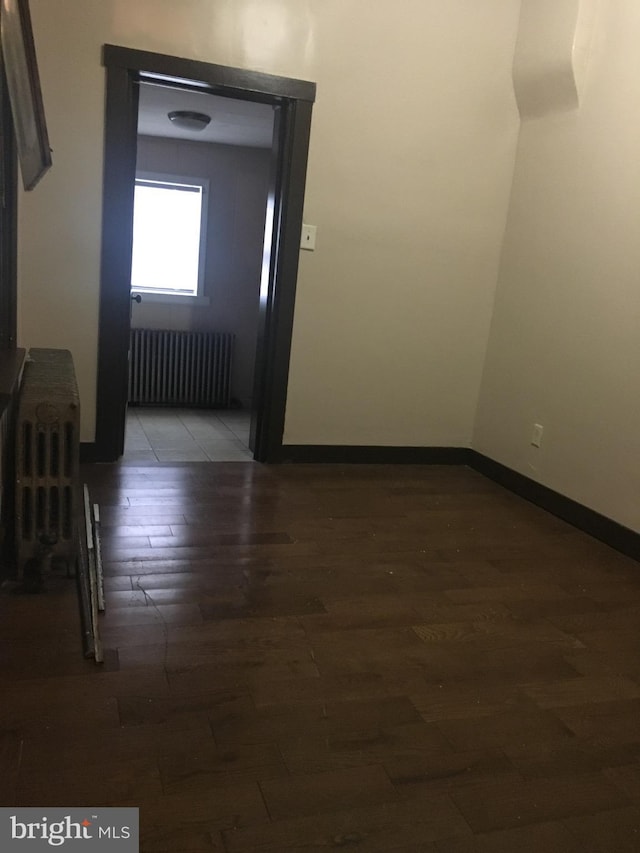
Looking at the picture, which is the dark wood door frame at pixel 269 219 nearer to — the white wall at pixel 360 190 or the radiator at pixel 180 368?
the white wall at pixel 360 190

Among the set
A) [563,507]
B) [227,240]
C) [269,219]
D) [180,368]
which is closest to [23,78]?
[269,219]

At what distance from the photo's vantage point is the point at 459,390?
4.15 meters

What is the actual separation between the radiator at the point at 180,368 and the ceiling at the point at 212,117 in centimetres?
152

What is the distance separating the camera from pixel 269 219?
148 inches

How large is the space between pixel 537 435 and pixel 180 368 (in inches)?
122

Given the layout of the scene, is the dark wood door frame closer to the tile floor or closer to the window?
the tile floor

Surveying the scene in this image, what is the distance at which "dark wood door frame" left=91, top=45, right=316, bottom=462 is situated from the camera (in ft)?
10.7

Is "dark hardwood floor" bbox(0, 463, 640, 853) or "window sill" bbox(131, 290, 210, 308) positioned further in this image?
"window sill" bbox(131, 290, 210, 308)

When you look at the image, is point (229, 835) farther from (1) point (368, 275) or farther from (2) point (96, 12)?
(2) point (96, 12)

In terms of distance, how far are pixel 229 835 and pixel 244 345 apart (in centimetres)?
494

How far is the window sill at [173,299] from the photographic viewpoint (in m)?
5.75

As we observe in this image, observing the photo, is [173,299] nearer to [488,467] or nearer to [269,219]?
[269,219]

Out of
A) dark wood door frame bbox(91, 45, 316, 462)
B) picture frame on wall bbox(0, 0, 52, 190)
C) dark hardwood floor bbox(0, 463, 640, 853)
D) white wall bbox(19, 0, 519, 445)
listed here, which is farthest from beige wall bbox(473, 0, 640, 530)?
picture frame on wall bbox(0, 0, 52, 190)

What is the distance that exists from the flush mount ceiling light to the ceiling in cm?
4
